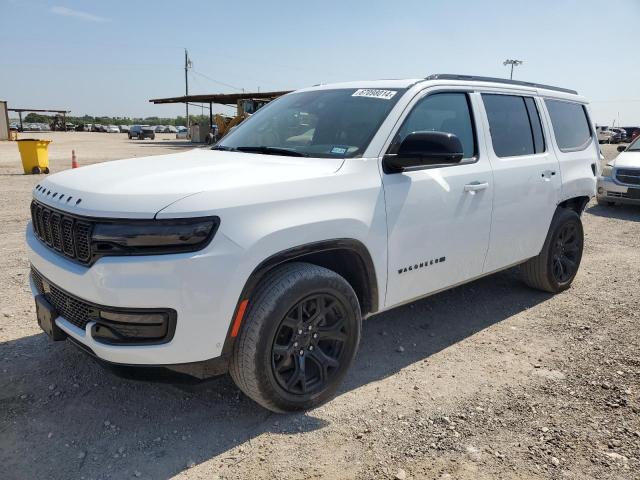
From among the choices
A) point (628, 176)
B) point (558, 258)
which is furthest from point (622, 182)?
point (558, 258)

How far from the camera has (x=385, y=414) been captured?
9.89 feet

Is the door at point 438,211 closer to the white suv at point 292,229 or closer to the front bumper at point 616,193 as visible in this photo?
the white suv at point 292,229

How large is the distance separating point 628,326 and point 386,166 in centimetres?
283

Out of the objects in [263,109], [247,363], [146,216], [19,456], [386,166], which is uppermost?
[263,109]

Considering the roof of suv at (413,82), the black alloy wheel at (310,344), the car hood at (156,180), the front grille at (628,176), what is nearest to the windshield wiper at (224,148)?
the car hood at (156,180)

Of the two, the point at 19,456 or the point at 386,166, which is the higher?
the point at 386,166

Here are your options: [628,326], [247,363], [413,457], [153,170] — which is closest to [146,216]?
[153,170]

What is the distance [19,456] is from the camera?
258 cm

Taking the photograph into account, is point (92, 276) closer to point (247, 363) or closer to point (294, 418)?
point (247, 363)

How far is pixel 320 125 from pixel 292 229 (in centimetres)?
116

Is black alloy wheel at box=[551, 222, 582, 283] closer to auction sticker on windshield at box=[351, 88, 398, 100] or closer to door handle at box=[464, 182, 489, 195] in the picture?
door handle at box=[464, 182, 489, 195]

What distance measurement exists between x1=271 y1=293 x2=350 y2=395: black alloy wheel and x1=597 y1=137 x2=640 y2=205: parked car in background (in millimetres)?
9127

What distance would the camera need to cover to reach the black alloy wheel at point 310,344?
282 cm

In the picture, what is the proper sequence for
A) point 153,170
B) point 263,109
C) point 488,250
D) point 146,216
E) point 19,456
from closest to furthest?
point 146,216
point 19,456
point 153,170
point 488,250
point 263,109
